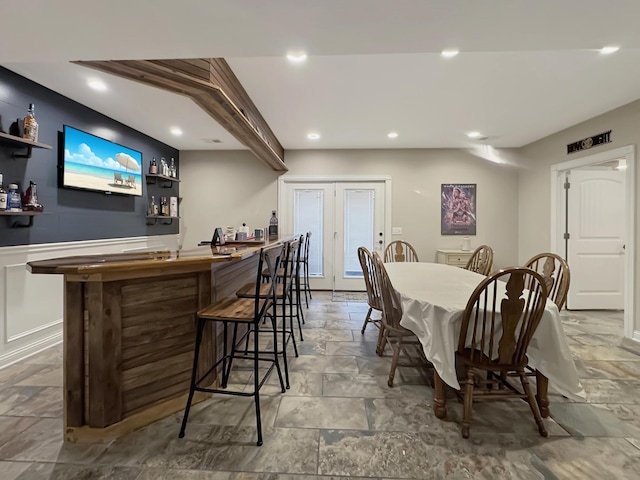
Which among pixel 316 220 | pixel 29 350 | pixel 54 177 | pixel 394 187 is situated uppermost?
pixel 394 187

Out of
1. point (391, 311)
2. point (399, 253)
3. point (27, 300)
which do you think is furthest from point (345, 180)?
point (27, 300)

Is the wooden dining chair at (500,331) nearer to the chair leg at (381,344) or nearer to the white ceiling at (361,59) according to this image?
the chair leg at (381,344)

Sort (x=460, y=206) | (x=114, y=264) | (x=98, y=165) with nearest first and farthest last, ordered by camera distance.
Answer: (x=114, y=264), (x=98, y=165), (x=460, y=206)

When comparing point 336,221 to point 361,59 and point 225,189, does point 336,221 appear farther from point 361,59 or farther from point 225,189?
point 361,59

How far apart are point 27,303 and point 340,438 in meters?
2.95

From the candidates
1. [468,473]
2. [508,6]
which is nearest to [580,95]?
[508,6]

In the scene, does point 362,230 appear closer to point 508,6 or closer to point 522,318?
point 522,318

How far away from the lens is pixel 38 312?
8.82ft

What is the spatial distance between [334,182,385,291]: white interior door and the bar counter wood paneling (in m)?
3.29

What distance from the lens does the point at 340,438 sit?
5.37 ft

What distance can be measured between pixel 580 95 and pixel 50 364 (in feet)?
18.2

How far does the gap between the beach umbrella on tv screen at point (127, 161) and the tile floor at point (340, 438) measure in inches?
95.1

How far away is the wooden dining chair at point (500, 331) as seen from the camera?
154cm

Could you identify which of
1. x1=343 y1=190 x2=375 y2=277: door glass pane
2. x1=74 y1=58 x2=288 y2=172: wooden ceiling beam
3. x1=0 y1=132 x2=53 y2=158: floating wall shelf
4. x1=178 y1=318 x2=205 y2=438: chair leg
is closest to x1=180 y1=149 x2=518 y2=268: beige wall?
x1=343 y1=190 x2=375 y2=277: door glass pane
